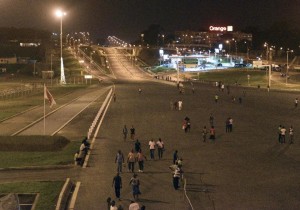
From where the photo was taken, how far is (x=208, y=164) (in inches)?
915

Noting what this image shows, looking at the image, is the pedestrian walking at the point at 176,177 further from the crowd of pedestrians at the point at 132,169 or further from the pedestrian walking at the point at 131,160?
the pedestrian walking at the point at 131,160

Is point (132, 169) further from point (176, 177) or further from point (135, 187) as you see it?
point (135, 187)

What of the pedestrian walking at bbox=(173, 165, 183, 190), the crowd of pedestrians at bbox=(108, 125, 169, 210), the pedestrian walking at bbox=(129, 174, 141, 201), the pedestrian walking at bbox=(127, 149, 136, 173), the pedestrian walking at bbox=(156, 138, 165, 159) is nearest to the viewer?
the crowd of pedestrians at bbox=(108, 125, 169, 210)

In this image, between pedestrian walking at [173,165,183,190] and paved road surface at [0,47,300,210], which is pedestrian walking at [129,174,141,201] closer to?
paved road surface at [0,47,300,210]

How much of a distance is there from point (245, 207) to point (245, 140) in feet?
47.1

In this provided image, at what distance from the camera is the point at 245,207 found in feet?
53.9

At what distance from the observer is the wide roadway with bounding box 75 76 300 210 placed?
1744 cm

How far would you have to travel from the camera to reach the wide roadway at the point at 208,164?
57.2 feet

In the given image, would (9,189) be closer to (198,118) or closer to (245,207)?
(245,207)

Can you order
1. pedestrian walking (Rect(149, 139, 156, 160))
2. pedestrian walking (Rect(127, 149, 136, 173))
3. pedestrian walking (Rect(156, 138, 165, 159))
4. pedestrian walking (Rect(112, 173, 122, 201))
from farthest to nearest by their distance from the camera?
pedestrian walking (Rect(156, 138, 165, 159))
pedestrian walking (Rect(149, 139, 156, 160))
pedestrian walking (Rect(127, 149, 136, 173))
pedestrian walking (Rect(112, 173, 122, 201))

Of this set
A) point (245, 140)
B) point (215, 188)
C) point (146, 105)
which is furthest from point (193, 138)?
point (146, 105)

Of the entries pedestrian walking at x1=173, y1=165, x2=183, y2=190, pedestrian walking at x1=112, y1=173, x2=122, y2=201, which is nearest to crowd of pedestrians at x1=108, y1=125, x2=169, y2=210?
pedestrian walking at x1=112, y1=173, x2=122, y2=201

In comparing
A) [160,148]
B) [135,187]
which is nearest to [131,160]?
[160,148]

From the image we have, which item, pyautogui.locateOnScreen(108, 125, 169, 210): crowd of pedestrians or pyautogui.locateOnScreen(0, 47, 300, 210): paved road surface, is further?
pyautogui.locateOnScreen(0, 47, 300, 210): paved road surface
